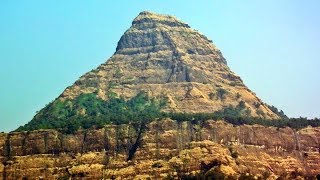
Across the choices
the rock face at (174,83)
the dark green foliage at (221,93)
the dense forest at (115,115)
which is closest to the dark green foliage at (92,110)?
the dense forest at (115,115)

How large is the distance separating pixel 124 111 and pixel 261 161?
3920 centimetres

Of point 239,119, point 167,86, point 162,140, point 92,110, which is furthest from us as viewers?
point 167,86

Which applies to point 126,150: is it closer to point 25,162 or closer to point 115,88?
point 25,162

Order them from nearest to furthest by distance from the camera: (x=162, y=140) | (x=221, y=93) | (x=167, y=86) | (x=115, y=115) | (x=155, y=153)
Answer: (x=155, y=153) < (x=162, y=140) < (x=115, y=115) < (x=221, y=93) < (x=167, y=86)

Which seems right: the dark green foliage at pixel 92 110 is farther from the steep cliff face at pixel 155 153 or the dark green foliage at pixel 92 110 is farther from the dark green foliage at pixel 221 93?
the dark green foliage at pixel 221 93

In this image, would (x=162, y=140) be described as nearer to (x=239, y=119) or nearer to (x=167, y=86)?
(x=239, y=119)

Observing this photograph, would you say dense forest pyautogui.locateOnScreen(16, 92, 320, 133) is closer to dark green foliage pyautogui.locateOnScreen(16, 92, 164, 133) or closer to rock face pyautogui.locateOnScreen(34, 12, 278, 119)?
dark green foliage pyautogui.locateOnScreen(16, 92, 164, 133)

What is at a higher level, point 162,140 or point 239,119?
point 239,119

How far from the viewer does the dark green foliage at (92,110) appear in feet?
545

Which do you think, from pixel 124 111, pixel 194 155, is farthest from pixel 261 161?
pixel 124 111

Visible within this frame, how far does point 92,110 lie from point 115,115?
37.7ft

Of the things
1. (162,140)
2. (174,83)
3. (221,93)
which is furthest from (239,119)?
(174,83)

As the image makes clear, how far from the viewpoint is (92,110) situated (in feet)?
589

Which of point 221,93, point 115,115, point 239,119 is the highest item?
point 221,93
